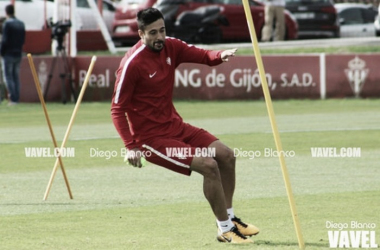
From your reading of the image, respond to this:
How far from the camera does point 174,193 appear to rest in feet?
40.4

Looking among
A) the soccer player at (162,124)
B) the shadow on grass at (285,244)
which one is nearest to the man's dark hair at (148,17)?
the soccer player at (162,124)

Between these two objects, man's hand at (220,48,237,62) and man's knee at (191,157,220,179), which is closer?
man's knee at (191,157,220,179)

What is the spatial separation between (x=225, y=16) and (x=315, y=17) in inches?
161

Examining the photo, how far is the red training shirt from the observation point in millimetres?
9094

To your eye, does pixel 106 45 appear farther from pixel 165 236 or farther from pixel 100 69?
pixel 165 236

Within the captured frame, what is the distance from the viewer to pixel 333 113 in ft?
76.3

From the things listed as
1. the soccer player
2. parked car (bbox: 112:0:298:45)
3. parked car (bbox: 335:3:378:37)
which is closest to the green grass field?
the soccer player

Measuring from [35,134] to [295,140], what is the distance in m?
4.99

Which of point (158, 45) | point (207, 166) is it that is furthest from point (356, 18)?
point (207, 166)

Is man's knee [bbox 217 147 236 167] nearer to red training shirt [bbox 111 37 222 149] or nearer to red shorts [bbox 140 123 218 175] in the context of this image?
red shorts [bbox 140 123 218 175]

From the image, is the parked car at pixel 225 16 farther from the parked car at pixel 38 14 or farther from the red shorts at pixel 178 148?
the red shorts at pixel 178 148

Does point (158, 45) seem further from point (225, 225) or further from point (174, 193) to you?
point (174, 193)

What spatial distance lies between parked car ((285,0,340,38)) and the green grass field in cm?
1254

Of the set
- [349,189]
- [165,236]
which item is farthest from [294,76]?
[165,236]
